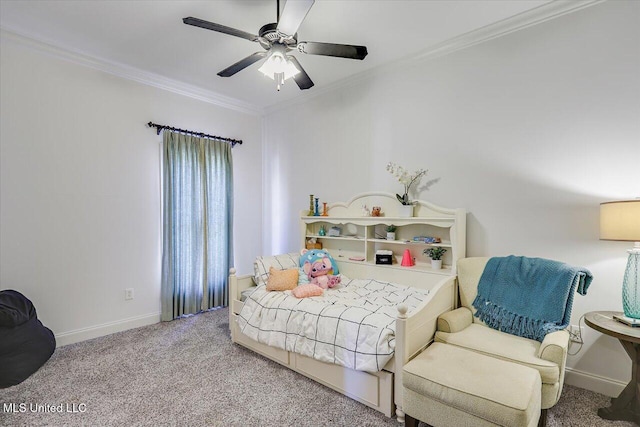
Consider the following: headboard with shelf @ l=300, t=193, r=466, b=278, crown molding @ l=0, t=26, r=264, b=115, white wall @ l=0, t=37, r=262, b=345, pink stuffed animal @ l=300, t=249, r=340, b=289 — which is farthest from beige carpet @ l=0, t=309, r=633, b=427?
crown molding @ l=0, t=26, r=264, b=115

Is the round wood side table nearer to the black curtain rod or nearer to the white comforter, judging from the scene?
the white comforter

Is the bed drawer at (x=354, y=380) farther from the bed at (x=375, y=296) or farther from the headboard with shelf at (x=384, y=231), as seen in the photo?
the headboard with shelf at (x=384, y=231)

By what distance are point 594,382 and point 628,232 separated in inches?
45.3

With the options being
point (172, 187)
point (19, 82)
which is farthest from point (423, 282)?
point (19, 82)

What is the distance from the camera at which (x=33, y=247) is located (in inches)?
109

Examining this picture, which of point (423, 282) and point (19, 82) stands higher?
point (19, 82)

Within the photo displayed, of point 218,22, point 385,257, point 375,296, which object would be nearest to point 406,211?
point 385,257

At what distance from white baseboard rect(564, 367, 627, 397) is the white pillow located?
7.90 feet

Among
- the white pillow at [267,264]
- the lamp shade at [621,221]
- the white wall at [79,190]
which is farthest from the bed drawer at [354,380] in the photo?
the white wall at [79,190]

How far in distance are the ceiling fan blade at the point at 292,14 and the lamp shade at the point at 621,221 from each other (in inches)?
83.8

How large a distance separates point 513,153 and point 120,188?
3.75 meters

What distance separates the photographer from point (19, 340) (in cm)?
234

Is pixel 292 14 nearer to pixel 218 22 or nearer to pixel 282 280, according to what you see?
pixel 218 22

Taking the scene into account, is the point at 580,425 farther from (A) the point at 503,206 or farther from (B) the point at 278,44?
(B) the point at 278,44
